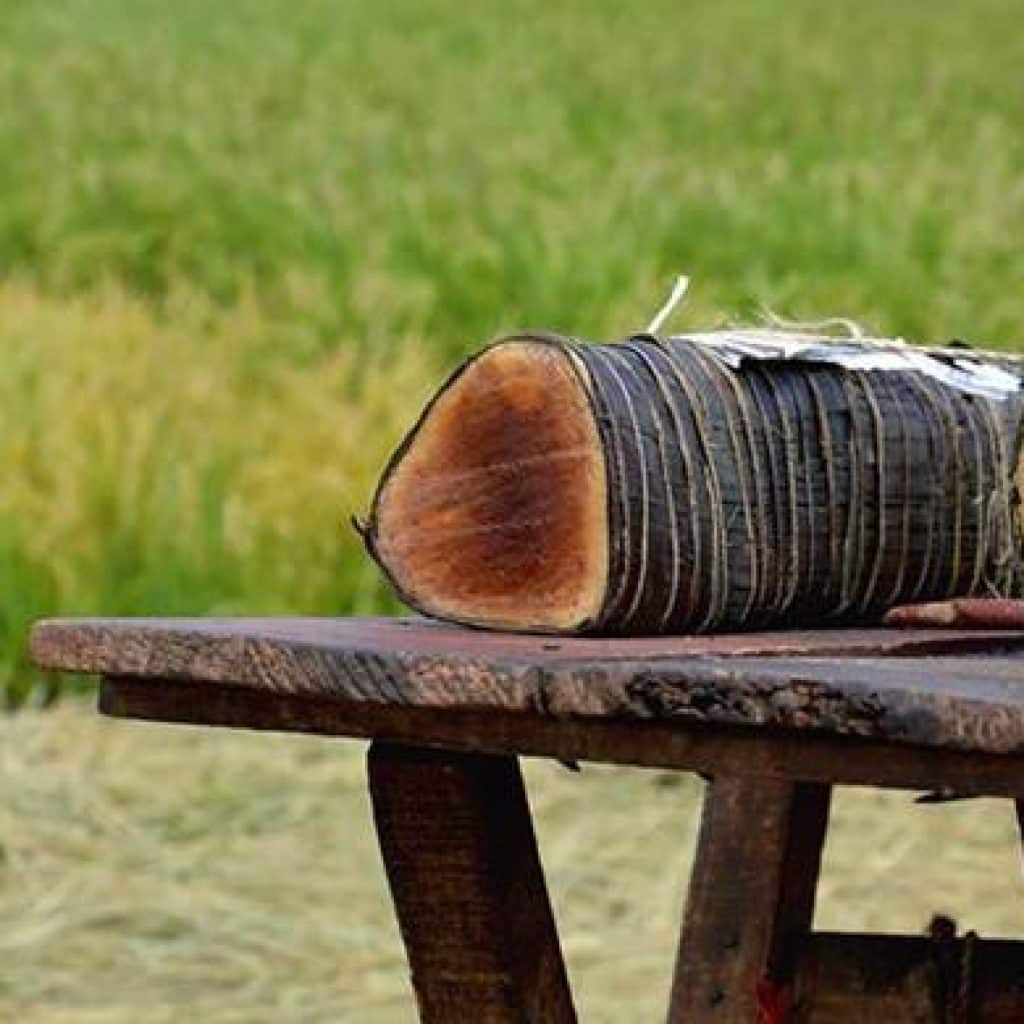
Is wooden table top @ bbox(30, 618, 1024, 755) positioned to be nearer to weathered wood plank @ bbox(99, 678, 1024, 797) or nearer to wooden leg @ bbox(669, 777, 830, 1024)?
weathered wood plank @ bbox(99, 678, 1024, 797)

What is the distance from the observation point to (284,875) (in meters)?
4.27

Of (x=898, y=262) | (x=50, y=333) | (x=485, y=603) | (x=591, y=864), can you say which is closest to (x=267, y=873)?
(x=591, y=864)

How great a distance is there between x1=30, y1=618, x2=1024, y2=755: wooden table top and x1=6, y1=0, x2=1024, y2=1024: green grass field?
45 cm

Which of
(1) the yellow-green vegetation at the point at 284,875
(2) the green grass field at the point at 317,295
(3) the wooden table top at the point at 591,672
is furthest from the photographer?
(2) the green grass field at the point at 317,295

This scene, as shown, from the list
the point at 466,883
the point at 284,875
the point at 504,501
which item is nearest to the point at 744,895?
the point at 466,883

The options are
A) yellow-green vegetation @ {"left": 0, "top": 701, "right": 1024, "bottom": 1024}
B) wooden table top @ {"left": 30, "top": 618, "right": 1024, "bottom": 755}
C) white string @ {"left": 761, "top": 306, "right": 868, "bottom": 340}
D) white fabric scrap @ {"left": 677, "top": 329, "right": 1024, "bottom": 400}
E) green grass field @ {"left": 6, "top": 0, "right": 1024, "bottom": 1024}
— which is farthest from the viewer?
green grass field @ {"left": 6, "top": 0, "right": 1024, "bottom": 1024}

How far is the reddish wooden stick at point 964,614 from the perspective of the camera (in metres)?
1.82

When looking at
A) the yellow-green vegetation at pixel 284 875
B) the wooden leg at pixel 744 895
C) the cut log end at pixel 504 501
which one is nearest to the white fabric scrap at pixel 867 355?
the cut log end at pixel 504 501

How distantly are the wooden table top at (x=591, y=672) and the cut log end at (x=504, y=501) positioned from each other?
2 centimetres

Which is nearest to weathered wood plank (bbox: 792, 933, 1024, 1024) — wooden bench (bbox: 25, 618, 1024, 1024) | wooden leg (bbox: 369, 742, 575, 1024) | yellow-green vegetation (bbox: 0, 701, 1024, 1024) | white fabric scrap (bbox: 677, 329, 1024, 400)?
wooden bench (bbox: 25, 618, 1024, 1024)

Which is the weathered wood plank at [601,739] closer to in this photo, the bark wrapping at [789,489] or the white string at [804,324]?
the bark wrapping at [789,489]

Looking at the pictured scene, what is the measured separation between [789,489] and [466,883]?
26 centimetres

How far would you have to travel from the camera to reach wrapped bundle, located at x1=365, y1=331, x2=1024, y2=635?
5.69 feet

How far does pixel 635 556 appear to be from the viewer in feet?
5.67
